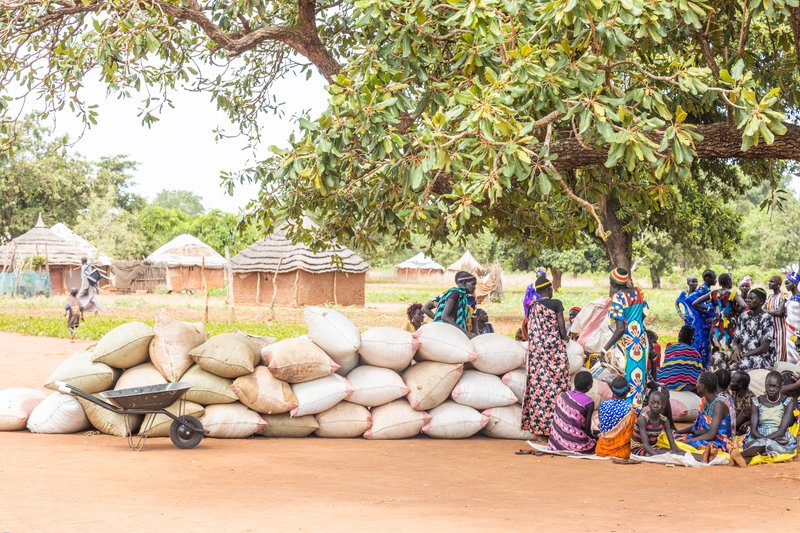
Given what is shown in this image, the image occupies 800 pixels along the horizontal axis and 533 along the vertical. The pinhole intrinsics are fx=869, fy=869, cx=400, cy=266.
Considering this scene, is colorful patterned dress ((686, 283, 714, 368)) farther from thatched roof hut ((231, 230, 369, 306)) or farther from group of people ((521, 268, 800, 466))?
thatched roof hut ((231, 230, 369, 306))

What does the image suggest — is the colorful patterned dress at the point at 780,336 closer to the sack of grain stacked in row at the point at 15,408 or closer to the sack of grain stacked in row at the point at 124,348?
the sack of grain stacked in row at the point at 124,348

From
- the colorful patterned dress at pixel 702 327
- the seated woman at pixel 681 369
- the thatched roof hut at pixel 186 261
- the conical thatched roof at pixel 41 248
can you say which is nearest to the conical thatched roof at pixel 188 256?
the thatched roof hut at pixel 186 261

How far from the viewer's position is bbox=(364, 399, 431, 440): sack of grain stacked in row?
775 cm

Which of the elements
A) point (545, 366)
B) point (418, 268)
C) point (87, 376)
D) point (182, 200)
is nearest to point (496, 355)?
point (545, 366)

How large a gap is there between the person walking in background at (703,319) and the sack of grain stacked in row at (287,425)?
15.0ft

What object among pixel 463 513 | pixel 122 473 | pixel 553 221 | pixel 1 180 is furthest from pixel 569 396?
pixel 1 180

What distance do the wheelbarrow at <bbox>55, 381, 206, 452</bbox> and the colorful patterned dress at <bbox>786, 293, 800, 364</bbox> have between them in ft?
19.0

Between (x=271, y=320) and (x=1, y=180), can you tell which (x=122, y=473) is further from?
(x=1, y=180)

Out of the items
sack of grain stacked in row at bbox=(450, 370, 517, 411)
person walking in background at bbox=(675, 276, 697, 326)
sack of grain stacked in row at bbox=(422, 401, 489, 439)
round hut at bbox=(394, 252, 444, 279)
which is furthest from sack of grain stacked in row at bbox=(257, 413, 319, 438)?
round hut at bbox=(394, 252, 444, 279)

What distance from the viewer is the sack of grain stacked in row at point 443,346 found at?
7.87 metres

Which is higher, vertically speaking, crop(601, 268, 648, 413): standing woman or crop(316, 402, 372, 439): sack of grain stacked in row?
crop(601, 268, 648, 413): standing woman

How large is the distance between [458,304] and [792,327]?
11.2ft

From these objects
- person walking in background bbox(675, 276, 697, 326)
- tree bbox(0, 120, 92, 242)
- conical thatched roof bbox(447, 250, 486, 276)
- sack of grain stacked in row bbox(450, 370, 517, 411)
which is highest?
tree bbox(0, 120, 92, 242)

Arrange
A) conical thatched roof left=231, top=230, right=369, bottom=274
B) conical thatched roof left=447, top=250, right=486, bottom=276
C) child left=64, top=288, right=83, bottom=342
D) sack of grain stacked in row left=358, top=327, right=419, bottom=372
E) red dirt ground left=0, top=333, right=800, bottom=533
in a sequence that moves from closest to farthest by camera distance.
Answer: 1. red dirt ground left=0, top=333, right=800, bottom=533
2. sack of grain stacked in row left=358, top=327, right=419, bottom=372
3. child left=64, top=288, right=83, bottom=342
4. conical thatched roof left=231, top=230, right=369, bottom=274
5. conical thatched roof left=447, top=250, right=486, bottom=276
